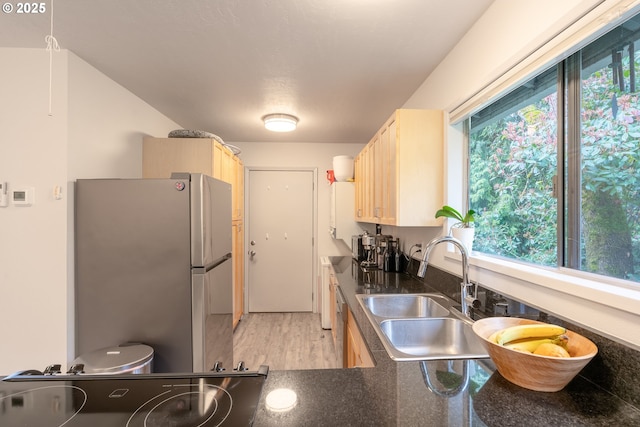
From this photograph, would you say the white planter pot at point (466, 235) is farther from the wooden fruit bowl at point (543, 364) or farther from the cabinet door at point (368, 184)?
the cabinet door at point (368, 184)

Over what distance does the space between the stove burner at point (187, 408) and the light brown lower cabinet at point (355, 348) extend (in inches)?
24.4

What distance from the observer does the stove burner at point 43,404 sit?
754 mm

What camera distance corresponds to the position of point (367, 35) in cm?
160

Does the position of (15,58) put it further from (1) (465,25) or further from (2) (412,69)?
(1) (465,25)

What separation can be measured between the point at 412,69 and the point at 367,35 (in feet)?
1.81

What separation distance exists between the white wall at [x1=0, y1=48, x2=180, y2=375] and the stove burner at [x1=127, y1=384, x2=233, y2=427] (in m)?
1.44

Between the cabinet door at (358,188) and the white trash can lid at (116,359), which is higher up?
the cabinet door at (358,188)

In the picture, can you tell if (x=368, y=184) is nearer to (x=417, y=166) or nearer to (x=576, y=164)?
(x=417, y=166)

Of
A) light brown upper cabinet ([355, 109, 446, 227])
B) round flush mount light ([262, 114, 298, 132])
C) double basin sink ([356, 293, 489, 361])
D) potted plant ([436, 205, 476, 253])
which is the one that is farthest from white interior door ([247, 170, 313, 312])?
potted plant ([436, 205, 476, 253])

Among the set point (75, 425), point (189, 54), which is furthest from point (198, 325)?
point (189, 54)

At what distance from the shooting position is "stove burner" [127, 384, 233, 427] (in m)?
0.73

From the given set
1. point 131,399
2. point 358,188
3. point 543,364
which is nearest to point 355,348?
point 543,364

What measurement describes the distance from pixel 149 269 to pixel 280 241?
2.47m

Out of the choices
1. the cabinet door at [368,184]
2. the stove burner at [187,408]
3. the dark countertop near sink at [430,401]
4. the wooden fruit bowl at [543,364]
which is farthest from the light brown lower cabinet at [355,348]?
the cabinet door at [368,184]
